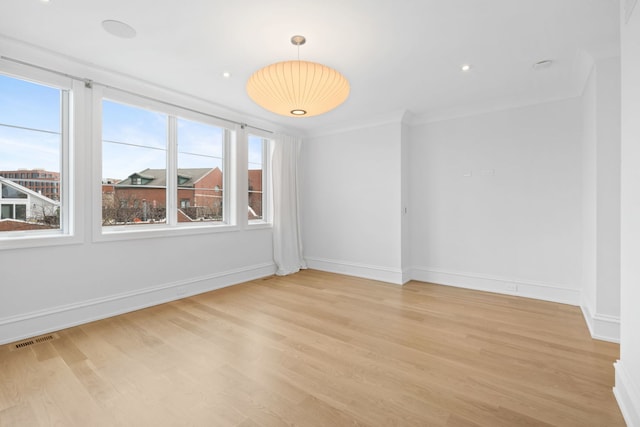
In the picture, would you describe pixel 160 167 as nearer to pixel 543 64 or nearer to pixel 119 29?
pixel 119 29

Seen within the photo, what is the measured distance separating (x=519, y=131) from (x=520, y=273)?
6.19 feet

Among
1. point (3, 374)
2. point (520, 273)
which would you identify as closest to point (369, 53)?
point (520, 273)

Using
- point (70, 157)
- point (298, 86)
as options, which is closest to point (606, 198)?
point (298, 86)

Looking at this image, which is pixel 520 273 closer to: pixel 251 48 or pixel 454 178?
pixel 454 178

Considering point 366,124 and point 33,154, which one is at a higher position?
point 366,124

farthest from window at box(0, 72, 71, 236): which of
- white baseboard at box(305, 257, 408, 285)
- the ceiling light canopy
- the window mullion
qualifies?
white baseboard at box(305, 257, 408, 285)

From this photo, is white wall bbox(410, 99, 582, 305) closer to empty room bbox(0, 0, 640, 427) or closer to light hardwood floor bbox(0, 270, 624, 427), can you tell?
empty room bbox(0, 0, 640, 427)

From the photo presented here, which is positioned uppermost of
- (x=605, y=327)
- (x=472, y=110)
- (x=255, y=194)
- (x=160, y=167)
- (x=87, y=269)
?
(x=472, y=110)

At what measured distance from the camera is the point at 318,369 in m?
2.14

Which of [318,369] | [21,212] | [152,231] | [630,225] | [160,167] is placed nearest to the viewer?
[630,225]

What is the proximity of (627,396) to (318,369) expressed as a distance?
1.80m

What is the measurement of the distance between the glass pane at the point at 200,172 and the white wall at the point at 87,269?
314 millimetres

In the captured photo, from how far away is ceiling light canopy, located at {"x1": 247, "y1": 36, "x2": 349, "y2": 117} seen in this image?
2.10 meters

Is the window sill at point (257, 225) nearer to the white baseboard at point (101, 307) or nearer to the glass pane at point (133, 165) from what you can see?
the white baseboard at point (101, 307)
